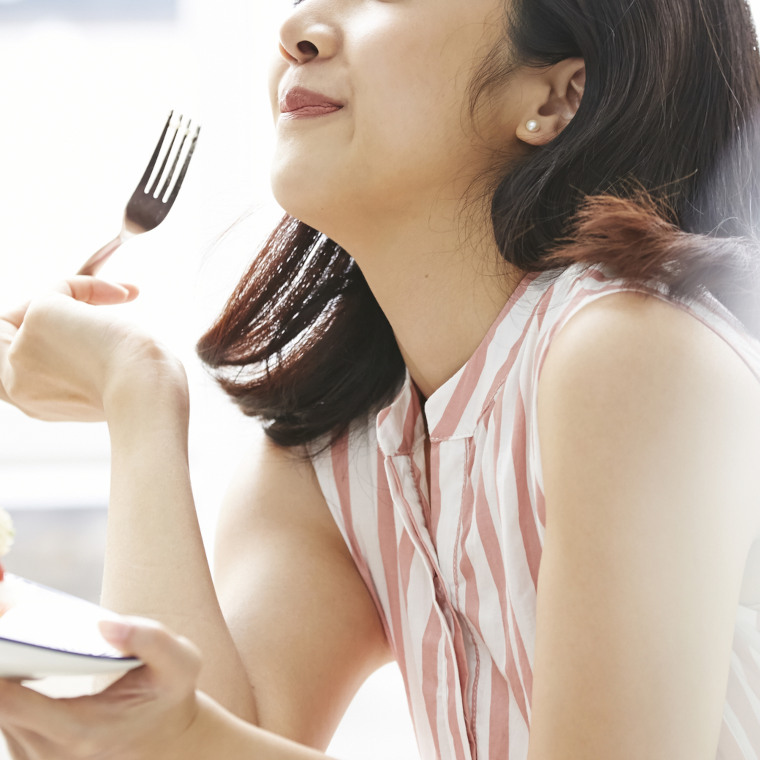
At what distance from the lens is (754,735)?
793 mm

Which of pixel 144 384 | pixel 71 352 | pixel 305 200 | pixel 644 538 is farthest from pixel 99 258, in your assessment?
pixel 644 538

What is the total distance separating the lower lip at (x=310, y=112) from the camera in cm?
87

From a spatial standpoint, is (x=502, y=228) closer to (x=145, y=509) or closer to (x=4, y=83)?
(x=145, y=509)

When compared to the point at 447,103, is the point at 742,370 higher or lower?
lower

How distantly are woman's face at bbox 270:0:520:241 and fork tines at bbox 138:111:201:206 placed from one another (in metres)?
0.20

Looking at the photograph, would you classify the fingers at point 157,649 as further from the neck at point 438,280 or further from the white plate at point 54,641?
the neck at point 438,280

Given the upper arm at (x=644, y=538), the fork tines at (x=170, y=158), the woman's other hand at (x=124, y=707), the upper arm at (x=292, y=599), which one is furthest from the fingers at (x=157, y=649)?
the fork tines at (x=170, y=158)

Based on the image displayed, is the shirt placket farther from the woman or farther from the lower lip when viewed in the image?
Result: the lower lip

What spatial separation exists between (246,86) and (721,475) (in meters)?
1.34

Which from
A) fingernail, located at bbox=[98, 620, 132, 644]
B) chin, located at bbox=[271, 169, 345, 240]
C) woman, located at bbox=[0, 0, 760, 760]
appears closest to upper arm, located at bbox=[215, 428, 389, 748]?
woman, located at bbox=[0, 0, 760, 760]

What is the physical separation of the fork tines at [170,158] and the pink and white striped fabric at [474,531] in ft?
1.10

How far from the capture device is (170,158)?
106cm

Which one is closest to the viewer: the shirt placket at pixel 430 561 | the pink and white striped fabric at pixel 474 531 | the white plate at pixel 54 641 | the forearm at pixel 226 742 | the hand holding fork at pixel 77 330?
the white plate at pixel 54 641

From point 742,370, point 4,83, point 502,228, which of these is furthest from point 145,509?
point 4,83
